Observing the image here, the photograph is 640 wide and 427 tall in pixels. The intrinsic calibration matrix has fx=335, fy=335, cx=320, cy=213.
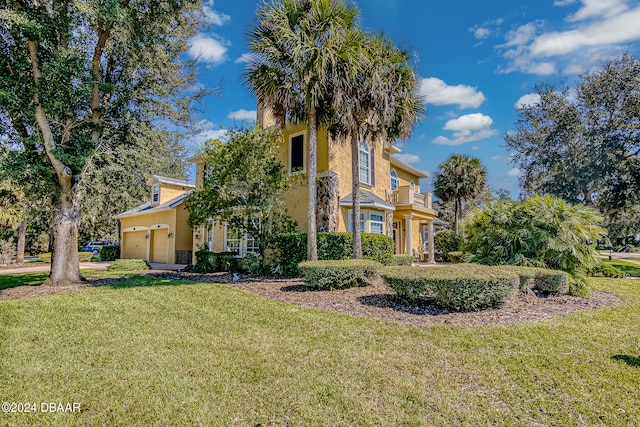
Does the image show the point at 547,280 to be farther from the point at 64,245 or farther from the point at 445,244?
the point at 445,244

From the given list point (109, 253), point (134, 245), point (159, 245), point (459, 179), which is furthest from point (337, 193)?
point (109, 253)

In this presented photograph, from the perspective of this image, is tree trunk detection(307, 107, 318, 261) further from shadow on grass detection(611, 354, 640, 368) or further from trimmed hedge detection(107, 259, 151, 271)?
trimmed hedge detection(107, 259, 151, 271)

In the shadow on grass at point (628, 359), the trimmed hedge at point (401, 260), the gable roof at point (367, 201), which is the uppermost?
the gable roof at point (367, 201)

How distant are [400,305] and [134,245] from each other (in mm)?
24520

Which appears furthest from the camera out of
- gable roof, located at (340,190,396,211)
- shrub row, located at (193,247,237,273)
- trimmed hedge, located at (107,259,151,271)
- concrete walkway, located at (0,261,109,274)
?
concrete walkway, located at (0,261,109,274)

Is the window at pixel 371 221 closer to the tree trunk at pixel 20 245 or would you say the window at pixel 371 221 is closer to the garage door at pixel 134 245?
the garage door at pixel 134 245

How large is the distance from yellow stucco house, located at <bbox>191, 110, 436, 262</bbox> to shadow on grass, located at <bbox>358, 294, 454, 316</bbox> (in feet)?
20.3

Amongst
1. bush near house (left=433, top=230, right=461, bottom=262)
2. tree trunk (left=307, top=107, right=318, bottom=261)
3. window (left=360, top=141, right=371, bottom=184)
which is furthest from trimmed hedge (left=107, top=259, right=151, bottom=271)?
bush near house (left=433, top=230, right=461, bottom=262)

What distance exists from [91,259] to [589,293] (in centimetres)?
3216

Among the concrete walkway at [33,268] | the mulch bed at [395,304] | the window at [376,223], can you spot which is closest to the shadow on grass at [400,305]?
the mulch bed at [395,304]

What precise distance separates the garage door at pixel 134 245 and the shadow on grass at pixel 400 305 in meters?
21.3

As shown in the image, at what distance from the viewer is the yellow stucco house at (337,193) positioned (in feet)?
49.2

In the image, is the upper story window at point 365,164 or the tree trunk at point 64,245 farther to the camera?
the upper story window at point 365,164

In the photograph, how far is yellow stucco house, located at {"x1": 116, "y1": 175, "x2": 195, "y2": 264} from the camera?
72.0 ft
